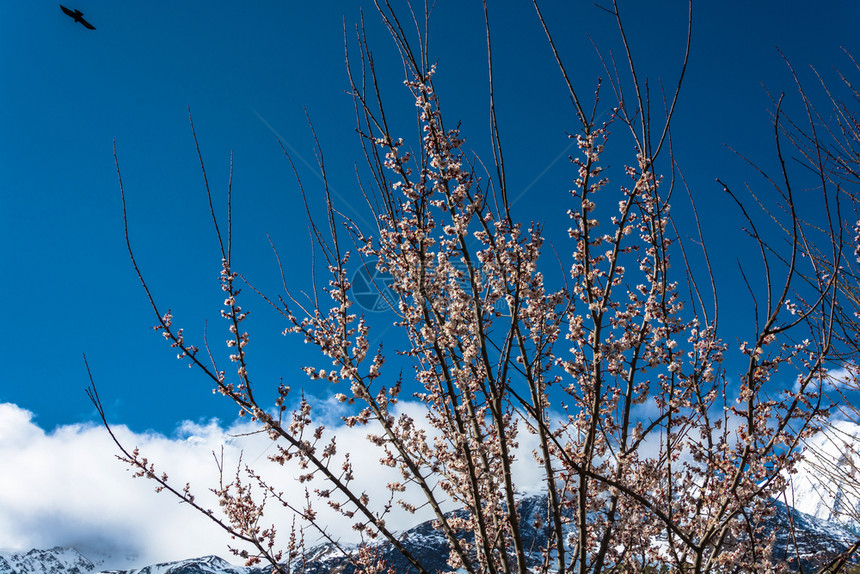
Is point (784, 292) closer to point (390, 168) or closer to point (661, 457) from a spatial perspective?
point (661, 457)

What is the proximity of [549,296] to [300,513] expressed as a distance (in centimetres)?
299

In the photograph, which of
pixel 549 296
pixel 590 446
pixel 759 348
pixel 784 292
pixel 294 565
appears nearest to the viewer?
pixel 784 292

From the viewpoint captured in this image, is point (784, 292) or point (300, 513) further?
point (300, 513)

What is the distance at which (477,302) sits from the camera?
375 centimetres

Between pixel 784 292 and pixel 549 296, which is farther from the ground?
pixel 549 296

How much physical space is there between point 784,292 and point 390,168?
2.79m

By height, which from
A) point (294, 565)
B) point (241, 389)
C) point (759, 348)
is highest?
point (241, 389)

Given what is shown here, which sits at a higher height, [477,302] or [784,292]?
[477,302]

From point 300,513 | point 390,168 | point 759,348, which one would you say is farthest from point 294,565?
point 759,348

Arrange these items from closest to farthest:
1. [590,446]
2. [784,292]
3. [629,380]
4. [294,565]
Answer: [784,292] < [590,446] < [629,380] < [294,565]

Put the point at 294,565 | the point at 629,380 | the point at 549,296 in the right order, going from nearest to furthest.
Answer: the point at 629,380 → the point at 549,296 → the point at 294,565

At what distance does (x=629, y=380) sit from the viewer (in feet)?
14.1

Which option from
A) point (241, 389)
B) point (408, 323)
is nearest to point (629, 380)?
point (408, 323)

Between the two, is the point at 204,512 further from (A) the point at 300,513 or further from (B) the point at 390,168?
(B) the point at 390,168
